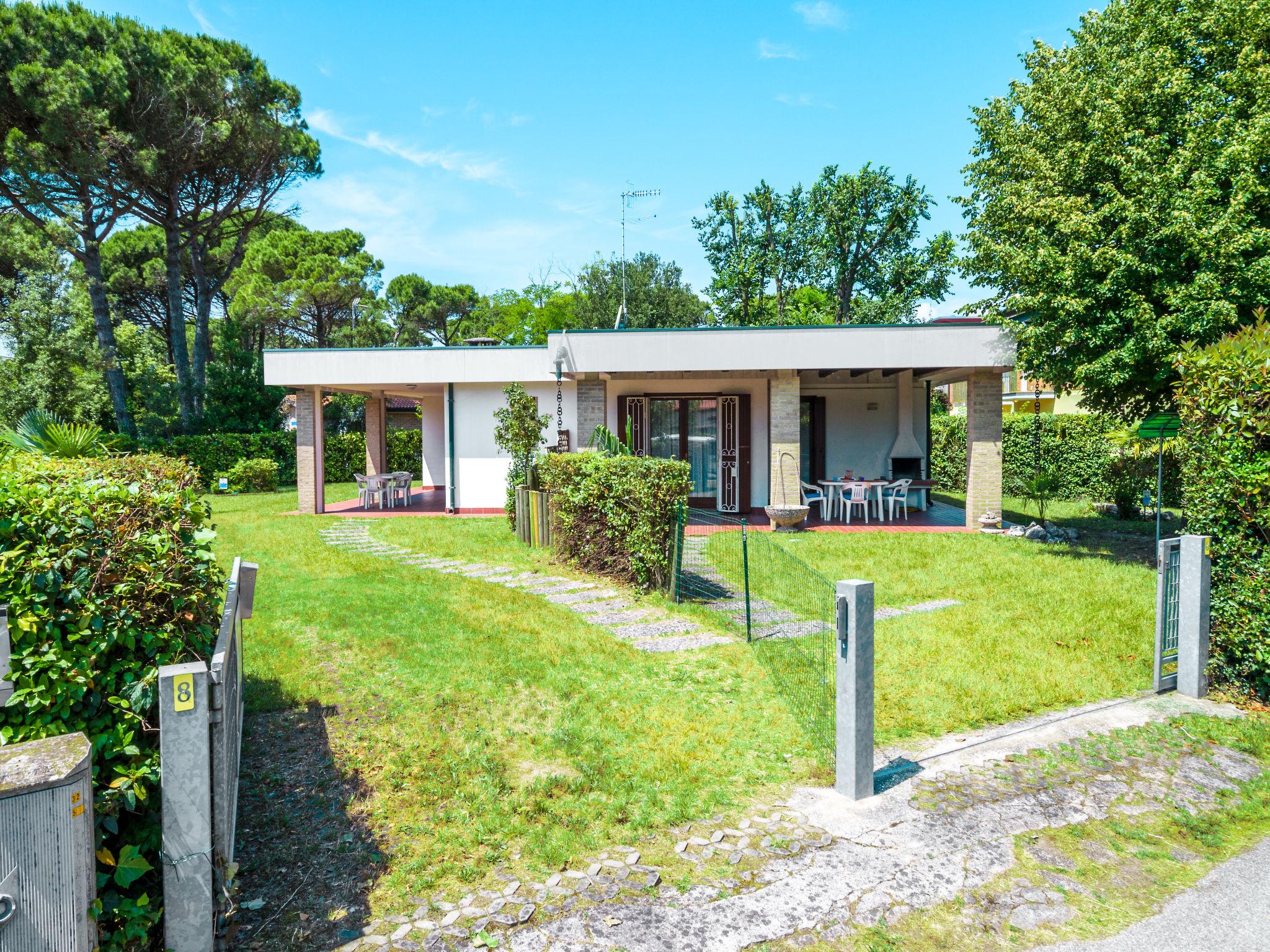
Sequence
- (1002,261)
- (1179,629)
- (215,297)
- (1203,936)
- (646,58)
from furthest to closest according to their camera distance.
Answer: (215,297)
(646,58)
(1002,261)
(1179,629)
(1203,936)

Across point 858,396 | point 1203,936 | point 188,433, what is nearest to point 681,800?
point 1203,936

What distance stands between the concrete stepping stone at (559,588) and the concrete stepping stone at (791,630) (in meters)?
2.50

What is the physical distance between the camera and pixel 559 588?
862cm

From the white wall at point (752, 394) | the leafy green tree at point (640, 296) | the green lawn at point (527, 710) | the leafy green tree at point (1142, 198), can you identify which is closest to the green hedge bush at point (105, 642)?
the green lawn at point (527, 710)

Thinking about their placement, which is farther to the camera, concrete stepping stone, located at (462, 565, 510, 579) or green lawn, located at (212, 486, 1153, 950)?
concrete stepping stone, located at (462, 565, 510, 579)

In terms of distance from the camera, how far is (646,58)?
1580 cm

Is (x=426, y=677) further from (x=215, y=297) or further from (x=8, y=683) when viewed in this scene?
(x=215, y=297)

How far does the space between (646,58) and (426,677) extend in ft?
48.5

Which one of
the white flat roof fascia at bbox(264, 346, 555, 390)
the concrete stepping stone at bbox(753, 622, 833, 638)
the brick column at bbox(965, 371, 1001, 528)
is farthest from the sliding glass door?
the concrete stepping stone at bbox(753, 622, 833, 638)

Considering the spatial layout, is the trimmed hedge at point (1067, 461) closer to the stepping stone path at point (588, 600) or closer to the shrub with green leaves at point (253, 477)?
the stepping stone path at point (588, 600)

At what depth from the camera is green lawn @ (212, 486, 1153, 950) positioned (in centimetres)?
336

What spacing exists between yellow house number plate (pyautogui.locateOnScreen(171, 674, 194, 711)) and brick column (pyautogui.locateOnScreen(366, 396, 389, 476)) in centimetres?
1974

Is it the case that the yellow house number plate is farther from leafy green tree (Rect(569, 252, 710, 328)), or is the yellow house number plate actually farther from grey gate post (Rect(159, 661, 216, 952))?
leafy green tree (Rect(569, 252, 710, 328))

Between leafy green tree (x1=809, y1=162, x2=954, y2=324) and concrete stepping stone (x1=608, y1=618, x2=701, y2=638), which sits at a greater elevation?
leafy green tree (x1=809, y1=162, x2=954, y2=324)
